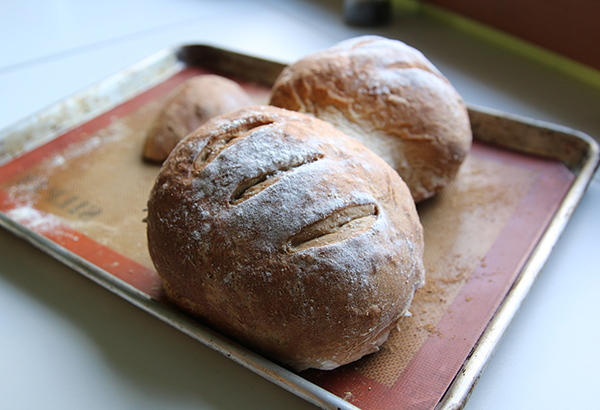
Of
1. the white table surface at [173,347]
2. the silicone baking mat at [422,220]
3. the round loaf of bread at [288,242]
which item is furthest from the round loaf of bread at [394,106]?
the white table surface at [173,347]

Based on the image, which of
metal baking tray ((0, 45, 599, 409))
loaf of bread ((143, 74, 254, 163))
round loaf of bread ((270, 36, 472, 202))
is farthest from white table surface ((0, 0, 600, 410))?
loaf of bread ((143, 74, 254, 163))

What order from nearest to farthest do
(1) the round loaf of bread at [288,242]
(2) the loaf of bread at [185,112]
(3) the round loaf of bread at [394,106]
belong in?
1. (1) the round loaf of bread at [288,242]
2. (3) the round loaf of bread at [394,106]
3. (2) the loaf of bread at [185,112]

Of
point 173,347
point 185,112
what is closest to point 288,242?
point 173,347

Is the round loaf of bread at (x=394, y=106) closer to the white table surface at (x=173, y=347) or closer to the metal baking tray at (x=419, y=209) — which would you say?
the metal baking tray at (x=419, y=209)

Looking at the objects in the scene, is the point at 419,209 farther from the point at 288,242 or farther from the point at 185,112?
the point at 185,112

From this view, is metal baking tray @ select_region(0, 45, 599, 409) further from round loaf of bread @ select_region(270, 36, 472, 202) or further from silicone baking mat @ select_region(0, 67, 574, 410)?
round loaf of bread @ select_region(270, 36, 472, 202)

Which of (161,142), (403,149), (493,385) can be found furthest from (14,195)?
(493,385)
